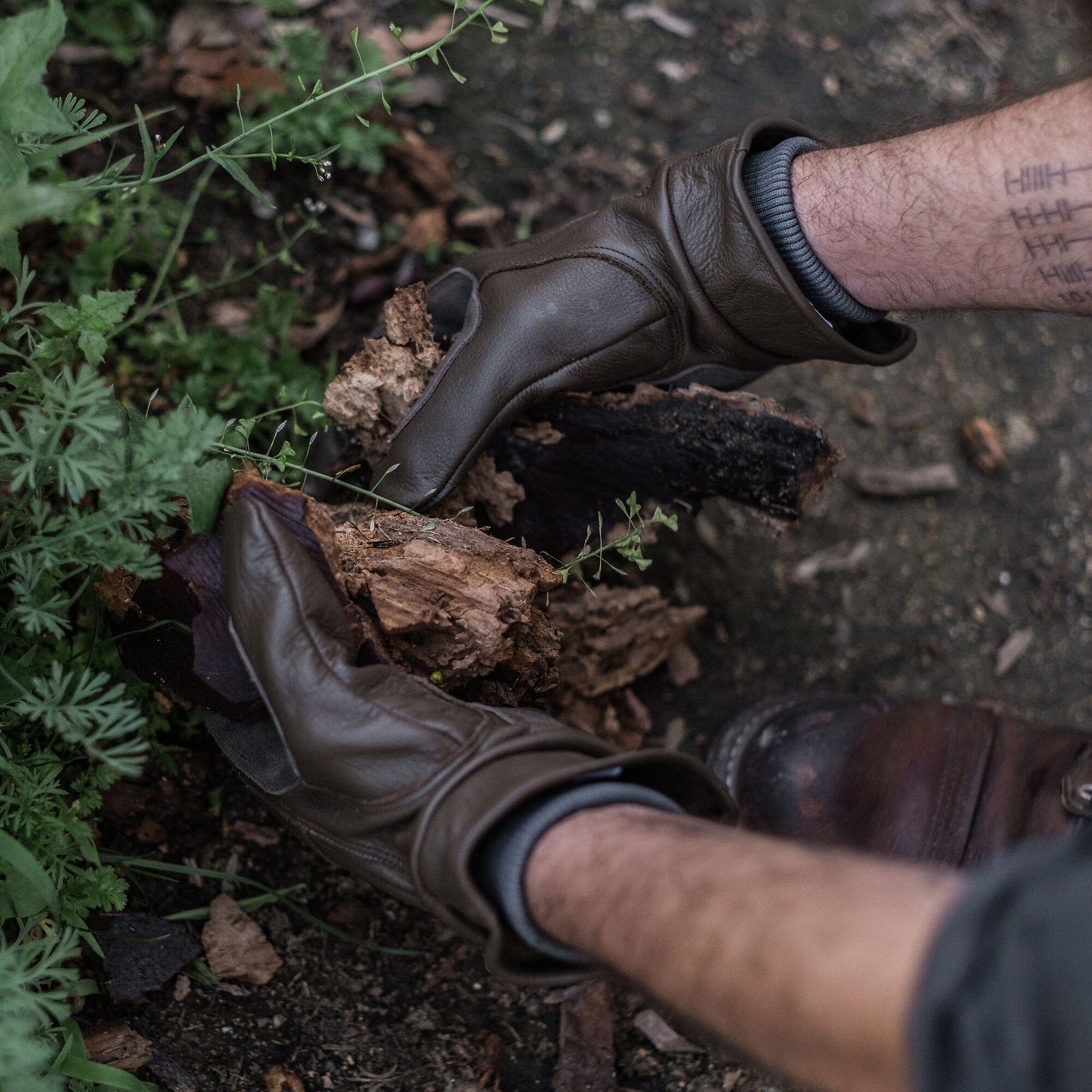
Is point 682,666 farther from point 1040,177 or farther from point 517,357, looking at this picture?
point 1040,177

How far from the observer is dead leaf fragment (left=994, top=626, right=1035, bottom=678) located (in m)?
2.97

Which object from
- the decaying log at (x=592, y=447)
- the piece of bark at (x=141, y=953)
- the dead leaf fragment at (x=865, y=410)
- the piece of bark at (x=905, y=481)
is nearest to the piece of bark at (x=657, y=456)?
the decaying log at (x=592, y=447)

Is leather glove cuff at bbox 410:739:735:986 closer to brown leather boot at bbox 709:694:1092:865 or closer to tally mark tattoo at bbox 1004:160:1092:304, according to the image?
brown leather boot at bbox 709:694:1092:865

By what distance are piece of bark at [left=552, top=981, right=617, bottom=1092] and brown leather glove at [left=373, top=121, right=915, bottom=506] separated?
123cm

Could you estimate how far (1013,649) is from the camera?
2.99 meters

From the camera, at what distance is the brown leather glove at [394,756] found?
1490 mm

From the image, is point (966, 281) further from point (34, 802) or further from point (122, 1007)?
point (122, 1007)

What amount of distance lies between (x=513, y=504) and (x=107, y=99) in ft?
5.97

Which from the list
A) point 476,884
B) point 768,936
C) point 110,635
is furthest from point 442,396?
point 768,936

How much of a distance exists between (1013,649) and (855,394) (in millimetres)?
960

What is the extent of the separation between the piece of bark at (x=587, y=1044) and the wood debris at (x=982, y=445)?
2057 millimetres

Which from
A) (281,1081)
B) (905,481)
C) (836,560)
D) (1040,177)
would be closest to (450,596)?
(281,1081)

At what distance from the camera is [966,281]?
2.01 m

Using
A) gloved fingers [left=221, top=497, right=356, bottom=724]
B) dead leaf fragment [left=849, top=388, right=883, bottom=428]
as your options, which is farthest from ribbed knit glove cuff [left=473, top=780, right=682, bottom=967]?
dead leaf fragment [left=849, top=388, right=883, bottom=428]
